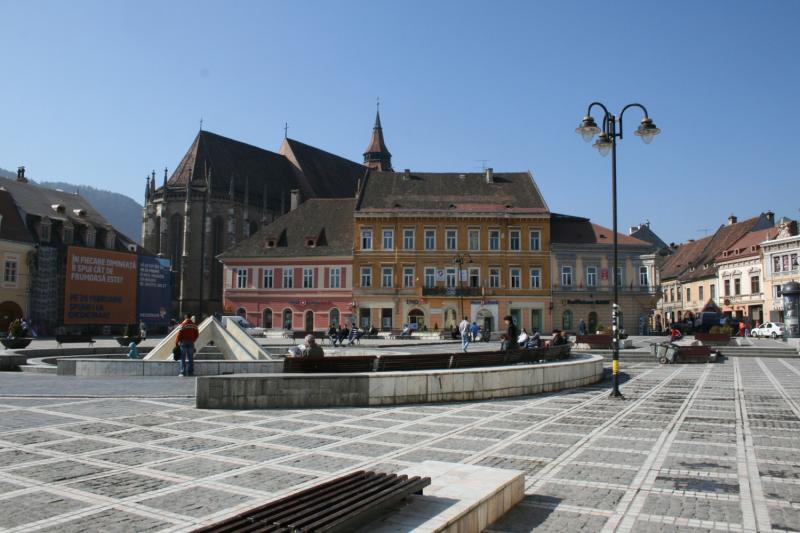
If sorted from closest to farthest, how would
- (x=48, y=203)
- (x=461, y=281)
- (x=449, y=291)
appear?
(x=461, y=281) < (x=449, y=291) < (x=48, y=203)

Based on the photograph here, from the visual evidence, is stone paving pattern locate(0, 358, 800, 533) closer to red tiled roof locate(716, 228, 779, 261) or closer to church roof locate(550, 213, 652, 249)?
church roof locate(550, 213, 652, 249)

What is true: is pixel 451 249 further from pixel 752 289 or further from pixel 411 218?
pixel 752 289

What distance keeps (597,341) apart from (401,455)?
24575 mm

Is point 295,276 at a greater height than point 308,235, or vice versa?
point 308,235

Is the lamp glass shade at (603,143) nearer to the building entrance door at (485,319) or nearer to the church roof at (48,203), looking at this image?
the building entrance door at (485,319)

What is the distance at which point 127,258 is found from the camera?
182 ft

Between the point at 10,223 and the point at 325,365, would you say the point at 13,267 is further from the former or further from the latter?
the point at 325,365

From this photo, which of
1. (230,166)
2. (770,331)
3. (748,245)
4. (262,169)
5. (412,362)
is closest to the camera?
(412,362)

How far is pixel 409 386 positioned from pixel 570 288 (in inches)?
1662

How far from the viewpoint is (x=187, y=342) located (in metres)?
17.3

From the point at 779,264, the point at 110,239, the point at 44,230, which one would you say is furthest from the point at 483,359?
the point at 110,239

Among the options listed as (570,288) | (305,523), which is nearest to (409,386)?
(305,523)

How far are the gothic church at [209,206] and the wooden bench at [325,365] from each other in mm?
59647

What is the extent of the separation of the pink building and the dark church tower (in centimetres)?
4540
